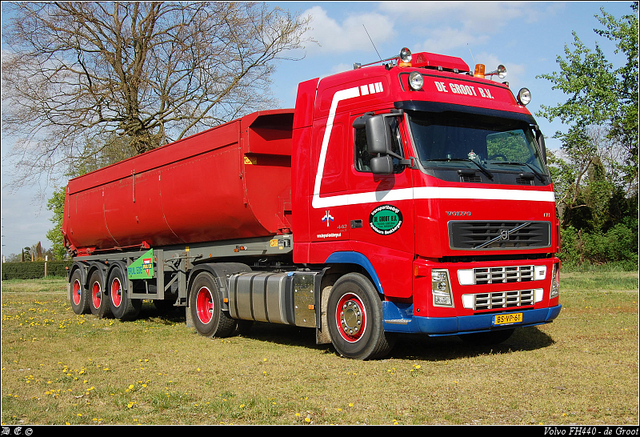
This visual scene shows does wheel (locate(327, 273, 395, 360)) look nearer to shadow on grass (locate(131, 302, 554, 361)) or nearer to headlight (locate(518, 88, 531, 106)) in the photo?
shadow on grass (locate(131, 302, 554, 361))

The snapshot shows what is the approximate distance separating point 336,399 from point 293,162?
14.3 feet

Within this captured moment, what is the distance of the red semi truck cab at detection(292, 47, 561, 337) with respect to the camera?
8.13 m

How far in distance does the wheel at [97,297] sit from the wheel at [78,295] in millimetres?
275

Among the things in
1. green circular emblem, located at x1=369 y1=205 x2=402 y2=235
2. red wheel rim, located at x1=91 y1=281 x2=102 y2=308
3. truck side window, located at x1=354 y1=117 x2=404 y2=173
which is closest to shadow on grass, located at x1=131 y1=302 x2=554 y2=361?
green circular emblem, located at x1=369 y1=205 x2=402 y2=235

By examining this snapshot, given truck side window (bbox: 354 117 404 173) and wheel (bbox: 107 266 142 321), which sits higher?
truck side window (bbox: 354 117 404 173)

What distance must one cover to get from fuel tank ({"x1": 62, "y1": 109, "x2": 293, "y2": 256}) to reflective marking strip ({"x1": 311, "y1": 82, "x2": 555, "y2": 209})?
1.44 meters

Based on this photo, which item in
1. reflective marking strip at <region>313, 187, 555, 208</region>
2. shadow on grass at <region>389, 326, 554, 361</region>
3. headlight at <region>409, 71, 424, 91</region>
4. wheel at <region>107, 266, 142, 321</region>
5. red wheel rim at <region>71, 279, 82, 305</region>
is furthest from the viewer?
red wheel rim at <region>71, 279, 82, 305</region>

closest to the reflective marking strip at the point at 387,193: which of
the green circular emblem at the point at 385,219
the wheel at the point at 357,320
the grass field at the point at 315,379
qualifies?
the green circular emblem at the point at 385,219

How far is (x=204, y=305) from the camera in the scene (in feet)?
41.1

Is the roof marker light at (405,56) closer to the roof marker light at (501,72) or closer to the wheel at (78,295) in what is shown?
the roof marker light at (501,72)

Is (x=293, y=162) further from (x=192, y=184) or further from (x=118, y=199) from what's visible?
(x=118, y=199)

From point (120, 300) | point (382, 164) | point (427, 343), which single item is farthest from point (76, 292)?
point (382, 164)

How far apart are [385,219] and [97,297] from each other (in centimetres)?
1099
